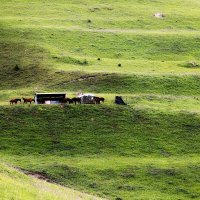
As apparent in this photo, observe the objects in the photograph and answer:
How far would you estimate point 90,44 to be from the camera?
10381 centimetres

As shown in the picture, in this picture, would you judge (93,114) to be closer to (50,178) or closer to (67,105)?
(67,105)

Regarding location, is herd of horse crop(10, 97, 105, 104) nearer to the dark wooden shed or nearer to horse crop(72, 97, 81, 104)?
horse crop(72, 97, 81, 104)

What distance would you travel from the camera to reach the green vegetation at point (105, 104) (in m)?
59.6

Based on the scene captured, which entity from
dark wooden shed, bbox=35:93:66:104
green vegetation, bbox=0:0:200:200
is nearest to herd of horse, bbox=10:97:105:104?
dark wooden shed, bbox=35:93:66:104

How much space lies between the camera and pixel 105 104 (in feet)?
239

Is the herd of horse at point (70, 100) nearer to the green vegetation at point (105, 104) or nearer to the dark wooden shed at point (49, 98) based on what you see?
the dark wooden shed at point (49, 98)

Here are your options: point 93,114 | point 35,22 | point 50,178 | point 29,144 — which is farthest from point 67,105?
point 35,22

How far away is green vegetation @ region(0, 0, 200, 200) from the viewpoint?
59.6 meters

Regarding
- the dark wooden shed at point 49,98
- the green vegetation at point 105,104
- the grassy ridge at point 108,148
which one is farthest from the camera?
the dark wooden shed at point 49,98

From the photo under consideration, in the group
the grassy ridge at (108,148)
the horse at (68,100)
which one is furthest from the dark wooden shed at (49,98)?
the grassy ridge at (108,148)

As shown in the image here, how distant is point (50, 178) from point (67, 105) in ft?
48.9

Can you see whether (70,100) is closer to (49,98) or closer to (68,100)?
(68,100)

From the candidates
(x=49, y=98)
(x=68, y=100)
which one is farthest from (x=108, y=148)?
(x=49, y=98)

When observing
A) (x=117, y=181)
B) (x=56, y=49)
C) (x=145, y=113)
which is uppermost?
(x=56, y=49)
